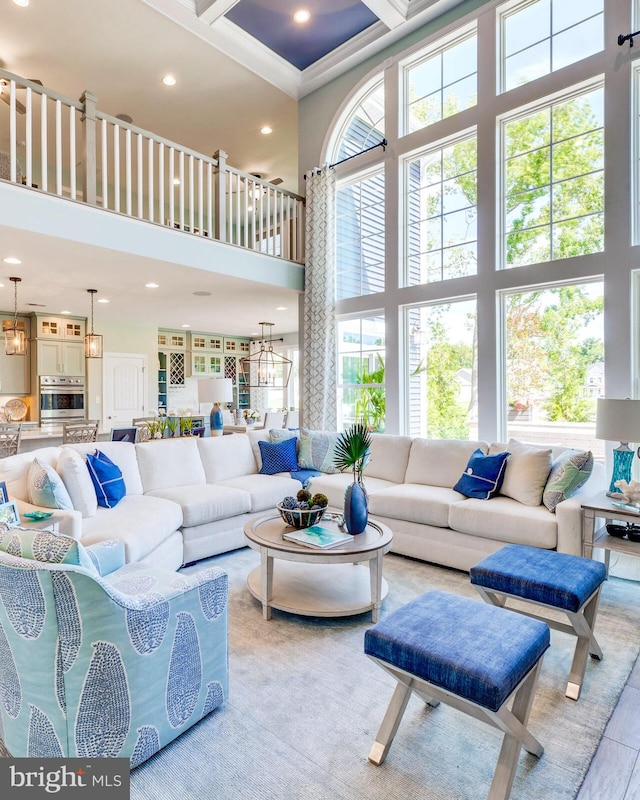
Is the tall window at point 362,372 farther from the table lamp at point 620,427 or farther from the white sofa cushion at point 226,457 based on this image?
the table lamp at point 620,427

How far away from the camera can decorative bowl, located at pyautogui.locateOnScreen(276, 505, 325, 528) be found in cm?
286

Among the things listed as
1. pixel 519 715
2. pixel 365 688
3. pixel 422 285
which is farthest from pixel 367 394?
pixel 519 715

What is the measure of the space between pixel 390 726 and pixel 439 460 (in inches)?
104

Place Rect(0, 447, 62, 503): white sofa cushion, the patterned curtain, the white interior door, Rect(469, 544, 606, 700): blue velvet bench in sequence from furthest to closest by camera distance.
Result: the white interior door, the patterned curtain, Rect(0, 447, 62, 503): white sofa cushion, Rect(469, 544, 606, 700): blue velvet bench

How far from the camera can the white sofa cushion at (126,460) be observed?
371 centimetres

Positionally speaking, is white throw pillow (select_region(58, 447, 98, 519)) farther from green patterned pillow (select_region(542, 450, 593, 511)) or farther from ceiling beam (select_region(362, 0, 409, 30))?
ceiling beam (select_region(362, 0, 409, 30))

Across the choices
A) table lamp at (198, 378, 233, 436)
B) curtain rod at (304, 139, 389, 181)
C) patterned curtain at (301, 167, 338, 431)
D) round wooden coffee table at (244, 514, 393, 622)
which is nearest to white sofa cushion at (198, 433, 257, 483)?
table lamp at (198, 378, 233, 436)

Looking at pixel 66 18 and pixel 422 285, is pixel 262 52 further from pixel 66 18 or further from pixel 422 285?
pixel 422 285

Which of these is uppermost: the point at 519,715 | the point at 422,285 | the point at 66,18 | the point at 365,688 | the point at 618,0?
the point at 66,18

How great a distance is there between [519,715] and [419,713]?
0.46 meters

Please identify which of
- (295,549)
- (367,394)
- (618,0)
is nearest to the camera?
(295,549)

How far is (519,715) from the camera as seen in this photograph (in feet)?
5.21

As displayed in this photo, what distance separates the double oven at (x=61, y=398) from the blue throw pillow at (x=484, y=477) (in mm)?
6882

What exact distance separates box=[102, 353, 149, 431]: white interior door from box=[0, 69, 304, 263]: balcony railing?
2751mm
